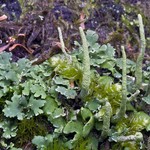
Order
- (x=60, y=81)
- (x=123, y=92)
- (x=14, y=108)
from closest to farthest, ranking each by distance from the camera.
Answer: (x=123, y=92), (x=14, y=108), (x=60, y=81)

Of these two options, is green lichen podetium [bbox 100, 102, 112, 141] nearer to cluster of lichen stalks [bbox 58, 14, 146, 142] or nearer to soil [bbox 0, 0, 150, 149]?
cluster of lichen stalks [bbox 58, 14, 146, 142]

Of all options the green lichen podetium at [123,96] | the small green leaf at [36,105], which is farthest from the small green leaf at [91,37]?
the small green leaf at [36,105]

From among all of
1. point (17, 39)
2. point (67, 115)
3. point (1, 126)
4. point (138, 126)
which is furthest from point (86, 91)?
point (17, 39)

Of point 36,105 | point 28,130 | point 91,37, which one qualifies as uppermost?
point 91,37

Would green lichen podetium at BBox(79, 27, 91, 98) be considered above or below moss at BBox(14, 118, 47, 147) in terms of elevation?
above

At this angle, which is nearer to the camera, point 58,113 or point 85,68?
point 85,68

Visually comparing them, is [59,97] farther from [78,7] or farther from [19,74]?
[78,7]

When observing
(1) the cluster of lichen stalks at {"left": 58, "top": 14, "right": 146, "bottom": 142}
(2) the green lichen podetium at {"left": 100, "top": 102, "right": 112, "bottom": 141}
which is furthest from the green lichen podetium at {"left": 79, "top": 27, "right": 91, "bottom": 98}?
(2) the green lichen podetium at {"left": 100, "top": 102, "right": 112, "bottom": 141}

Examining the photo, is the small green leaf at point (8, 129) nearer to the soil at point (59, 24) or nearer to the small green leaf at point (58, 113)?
the small green leaf at point (58, 113)

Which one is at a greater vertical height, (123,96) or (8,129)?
(123,96)

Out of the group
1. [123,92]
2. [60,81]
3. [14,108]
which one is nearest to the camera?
[123,92]

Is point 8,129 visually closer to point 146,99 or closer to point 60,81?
point 60,81

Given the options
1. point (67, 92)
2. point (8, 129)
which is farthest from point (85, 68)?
point (8, 129)
